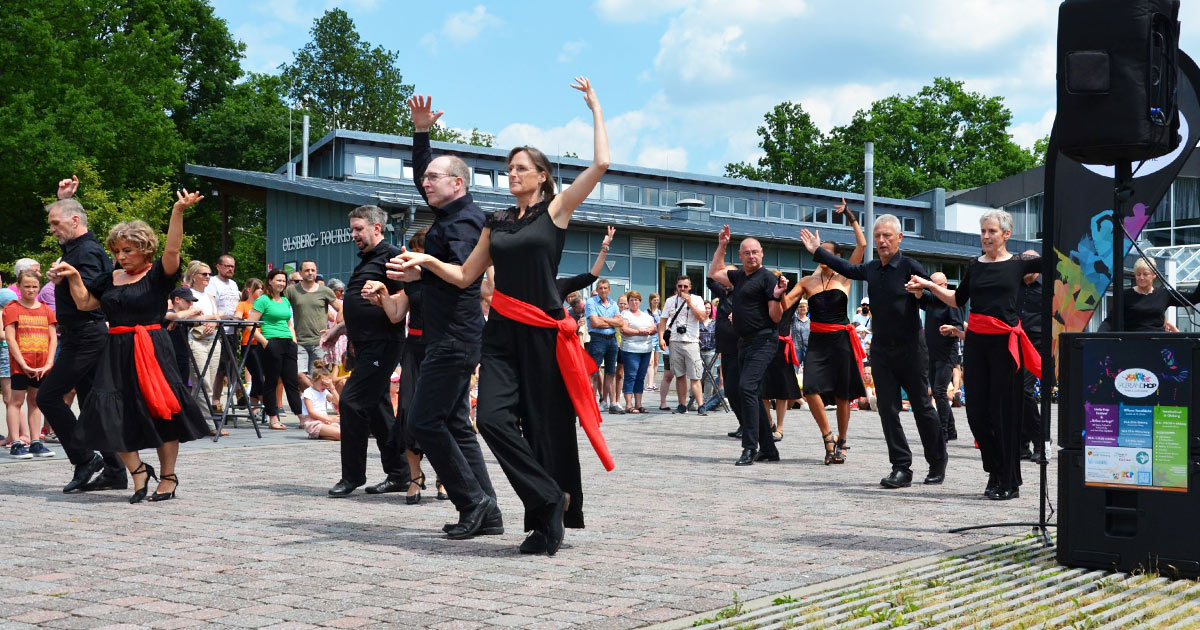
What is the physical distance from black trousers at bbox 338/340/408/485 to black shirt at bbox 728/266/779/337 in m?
3.63

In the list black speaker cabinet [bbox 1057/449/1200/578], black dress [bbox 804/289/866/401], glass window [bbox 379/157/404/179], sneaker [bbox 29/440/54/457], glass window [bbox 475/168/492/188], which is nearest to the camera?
black speaker cabinet [bbox 1057/449/1200/578]

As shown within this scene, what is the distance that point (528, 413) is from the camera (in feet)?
20.1

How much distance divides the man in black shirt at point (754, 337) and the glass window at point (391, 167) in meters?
31.6

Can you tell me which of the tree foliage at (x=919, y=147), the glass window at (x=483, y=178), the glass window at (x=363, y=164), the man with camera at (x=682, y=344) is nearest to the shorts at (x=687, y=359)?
the man with camera at (x=682, y=344)

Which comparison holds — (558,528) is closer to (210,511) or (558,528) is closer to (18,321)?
(210,511)

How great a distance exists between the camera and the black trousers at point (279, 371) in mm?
14844

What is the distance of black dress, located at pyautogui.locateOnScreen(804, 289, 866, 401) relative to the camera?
35.9 feet

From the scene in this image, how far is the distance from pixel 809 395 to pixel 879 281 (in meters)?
1.93

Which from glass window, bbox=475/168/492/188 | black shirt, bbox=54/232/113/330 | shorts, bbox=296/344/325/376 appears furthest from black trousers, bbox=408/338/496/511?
glass window, bbox=475/168/492/188

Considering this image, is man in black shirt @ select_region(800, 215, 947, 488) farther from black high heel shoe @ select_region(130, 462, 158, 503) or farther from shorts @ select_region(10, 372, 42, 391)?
shorts @ select_region(10, 372, 42, 391)

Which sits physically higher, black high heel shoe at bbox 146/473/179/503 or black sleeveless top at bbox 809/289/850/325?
black sleeveless top at bbox 809/289/850/325

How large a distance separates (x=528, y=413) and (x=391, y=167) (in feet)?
121

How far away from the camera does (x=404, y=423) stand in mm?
8117

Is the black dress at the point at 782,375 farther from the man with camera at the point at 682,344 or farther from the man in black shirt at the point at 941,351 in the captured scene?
the man with camera at the point at 682,344
